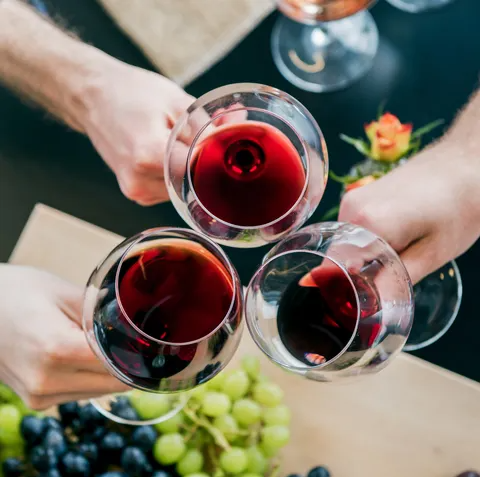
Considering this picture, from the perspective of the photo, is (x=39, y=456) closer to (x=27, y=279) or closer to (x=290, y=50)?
(x=27, y=279)

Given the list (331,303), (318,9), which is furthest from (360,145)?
(331,303)

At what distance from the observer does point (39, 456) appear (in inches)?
34.8

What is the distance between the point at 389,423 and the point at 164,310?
0.38 meters

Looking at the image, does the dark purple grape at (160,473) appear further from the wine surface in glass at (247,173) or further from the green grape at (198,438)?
the wine surface in glass at (247,173)

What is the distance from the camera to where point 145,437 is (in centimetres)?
89

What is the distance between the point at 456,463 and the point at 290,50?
64 cm

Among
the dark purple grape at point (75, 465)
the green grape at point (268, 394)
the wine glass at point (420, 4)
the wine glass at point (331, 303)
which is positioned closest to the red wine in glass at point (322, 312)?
the wine glass at point (331, 303)

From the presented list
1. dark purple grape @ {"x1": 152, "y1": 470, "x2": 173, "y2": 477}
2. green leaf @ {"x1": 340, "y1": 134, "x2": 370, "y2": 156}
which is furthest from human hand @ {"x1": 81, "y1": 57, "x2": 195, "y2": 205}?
dark purple grape @ {"x1": 152, "y1": 470, "x2": 173, "y2": 477}

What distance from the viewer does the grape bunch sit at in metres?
0.89

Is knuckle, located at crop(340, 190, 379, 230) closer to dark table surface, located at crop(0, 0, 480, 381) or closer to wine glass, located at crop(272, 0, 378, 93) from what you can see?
dark table surface, located at crop(0, 0, 480, 381)

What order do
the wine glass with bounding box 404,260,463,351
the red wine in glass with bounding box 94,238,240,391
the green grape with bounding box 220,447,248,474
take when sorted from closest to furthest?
1. the red wine in glass with bounding box 94,238,240,391
2. the green grape with bounding box 220,447,248,474
3. the wine glass with bounding box 404,260,463,351

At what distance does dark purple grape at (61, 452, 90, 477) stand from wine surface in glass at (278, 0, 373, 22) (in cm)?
63

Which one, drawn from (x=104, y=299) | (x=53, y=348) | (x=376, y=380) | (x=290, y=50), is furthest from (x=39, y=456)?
(x=290, y=50)

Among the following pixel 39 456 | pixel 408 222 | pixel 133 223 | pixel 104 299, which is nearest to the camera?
pixel 104 299
